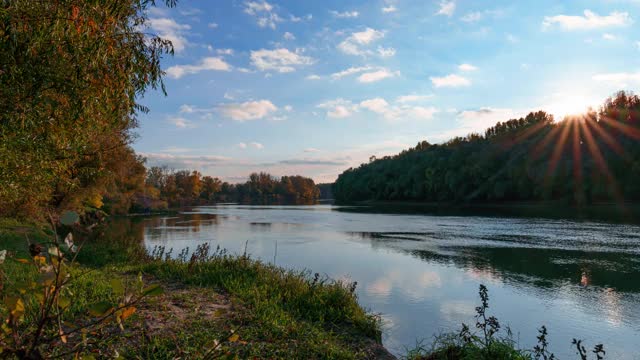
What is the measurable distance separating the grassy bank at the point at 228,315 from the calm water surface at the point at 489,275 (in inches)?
48.9

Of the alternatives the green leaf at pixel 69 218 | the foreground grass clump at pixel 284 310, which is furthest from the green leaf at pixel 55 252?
the foreground grass clump at pixel 284 310

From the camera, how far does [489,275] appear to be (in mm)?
15367

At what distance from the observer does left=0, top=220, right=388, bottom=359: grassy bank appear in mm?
5914

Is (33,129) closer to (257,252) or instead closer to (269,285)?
(269,285)

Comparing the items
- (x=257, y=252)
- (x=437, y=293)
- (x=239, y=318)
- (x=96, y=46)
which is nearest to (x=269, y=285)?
(x=239, y=318)

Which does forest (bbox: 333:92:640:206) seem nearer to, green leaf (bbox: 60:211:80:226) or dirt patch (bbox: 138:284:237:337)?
dirt patch (bbox: 138:284:237:337)

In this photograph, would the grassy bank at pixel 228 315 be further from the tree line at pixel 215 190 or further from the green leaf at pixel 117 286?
the tree line at pixel 215 190

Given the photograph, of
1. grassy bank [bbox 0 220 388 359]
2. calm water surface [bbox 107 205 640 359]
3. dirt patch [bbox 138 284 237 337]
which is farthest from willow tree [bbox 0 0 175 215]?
calm water surface [bbox 107 205 640 359]

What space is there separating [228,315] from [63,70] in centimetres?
454

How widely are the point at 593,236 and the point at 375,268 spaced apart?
16049mm

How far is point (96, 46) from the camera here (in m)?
5.98

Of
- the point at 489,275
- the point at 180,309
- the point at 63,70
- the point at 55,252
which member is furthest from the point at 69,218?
the point at 489,275

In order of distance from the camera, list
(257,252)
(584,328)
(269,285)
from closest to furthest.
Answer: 1. (584,328)
2. (269,285)
3. (257,252)

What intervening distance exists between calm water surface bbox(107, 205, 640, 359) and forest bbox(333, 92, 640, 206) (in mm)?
33060
